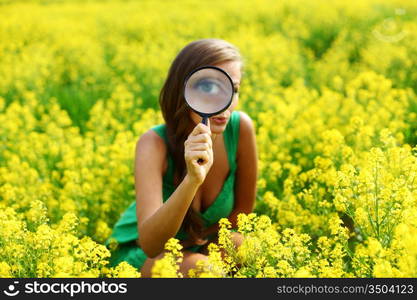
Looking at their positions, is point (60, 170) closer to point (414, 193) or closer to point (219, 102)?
point (219, 102)

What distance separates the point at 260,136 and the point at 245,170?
1.10m

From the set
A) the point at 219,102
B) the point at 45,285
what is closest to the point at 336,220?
the point at 219,102

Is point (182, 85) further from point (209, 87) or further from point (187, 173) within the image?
point (187, 173)

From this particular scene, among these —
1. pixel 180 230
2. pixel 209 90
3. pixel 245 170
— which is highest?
pixel 209 90

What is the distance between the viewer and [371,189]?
2426 mm

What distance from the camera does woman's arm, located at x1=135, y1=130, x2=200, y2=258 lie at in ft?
7.18

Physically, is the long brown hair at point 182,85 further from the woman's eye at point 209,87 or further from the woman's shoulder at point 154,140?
the woman's eye at point 209,87

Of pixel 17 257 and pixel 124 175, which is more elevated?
pixel 124 175

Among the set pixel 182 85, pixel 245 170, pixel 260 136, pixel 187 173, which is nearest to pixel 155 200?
pixel 187 173

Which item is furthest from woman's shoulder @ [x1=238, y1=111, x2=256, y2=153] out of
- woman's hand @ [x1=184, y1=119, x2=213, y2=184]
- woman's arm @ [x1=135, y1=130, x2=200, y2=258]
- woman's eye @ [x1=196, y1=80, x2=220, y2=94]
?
woman's hand @ [x1=184, y1=119, x2=213, y2=184]

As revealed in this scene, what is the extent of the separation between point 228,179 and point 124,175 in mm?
1087

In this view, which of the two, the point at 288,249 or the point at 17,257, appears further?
the point at 17,257

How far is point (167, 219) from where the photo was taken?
90.0 inches

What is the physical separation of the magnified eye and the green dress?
0.62m
